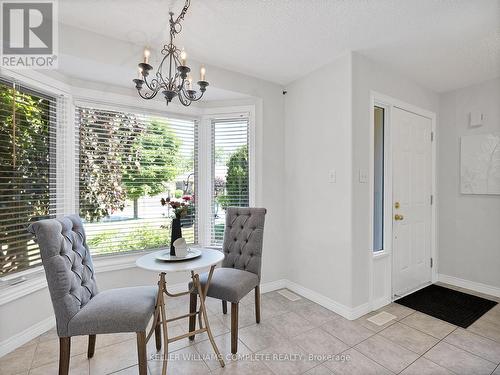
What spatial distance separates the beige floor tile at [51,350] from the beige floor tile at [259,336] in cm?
124

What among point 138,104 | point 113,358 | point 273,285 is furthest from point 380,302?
point 138,104

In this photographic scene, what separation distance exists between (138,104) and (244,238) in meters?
1.83

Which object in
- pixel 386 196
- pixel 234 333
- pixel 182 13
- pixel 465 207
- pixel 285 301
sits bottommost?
pixel 285 301

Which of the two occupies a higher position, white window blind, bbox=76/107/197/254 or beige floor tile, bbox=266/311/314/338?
white window blind, bbox=76/107/197/254

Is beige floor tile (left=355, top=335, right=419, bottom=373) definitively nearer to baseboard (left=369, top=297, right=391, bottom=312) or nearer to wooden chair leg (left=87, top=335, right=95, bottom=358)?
baseboard (left=369, top=297, right=391, bottom=312)

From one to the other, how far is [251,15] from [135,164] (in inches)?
72.6

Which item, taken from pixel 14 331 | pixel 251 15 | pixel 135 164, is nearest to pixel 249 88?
pixel 251 15

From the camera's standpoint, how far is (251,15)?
195 centimetres

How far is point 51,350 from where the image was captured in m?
1.97

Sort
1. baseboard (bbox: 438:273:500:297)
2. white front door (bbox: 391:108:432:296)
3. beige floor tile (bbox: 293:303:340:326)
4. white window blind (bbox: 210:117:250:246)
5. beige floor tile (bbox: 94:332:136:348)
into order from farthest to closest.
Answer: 1. white window blind (bbox: 210:117:250:246)
2. baseboard (bbox: 438:273:500:297)
3. white front door (bbox: 391:108:432:296)
4. beige floor tile (bbox: 293:303:340:326)
5. beige floor tile (bbox: 94:332:136:348)

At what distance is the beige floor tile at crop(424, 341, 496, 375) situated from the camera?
1.75 m

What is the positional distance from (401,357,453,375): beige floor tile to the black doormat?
792mm

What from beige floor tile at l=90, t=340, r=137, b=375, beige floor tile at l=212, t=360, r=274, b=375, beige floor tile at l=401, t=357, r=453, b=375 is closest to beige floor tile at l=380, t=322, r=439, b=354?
beige floor tile at l=401, t=357, r=453, b=375

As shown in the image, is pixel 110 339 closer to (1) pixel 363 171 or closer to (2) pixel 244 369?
(2) pixel 244 369
